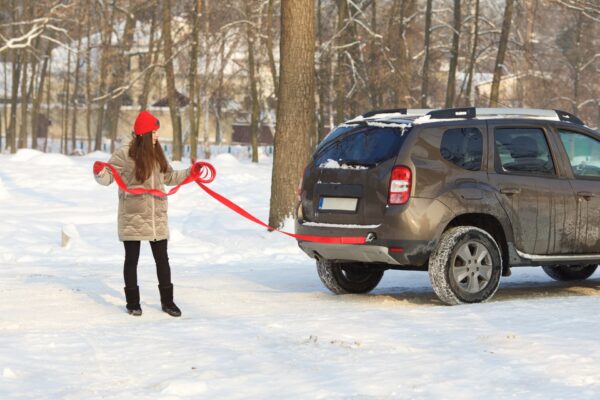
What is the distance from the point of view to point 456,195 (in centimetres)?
916

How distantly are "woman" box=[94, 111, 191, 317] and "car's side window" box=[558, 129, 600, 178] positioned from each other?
370cm

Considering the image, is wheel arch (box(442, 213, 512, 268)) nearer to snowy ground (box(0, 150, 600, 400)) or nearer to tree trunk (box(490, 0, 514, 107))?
snowy ground (box(0, 150, 600, 400))

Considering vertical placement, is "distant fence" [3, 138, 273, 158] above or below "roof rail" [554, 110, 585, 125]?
below

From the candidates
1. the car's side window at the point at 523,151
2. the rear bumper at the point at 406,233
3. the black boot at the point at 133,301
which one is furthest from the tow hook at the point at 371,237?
the black boot at the point at 133,301

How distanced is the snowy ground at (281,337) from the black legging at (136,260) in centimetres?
29

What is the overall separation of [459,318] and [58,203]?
15157mm

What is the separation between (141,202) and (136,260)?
52 cm

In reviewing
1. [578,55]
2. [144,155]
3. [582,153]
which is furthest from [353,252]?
[578,55]

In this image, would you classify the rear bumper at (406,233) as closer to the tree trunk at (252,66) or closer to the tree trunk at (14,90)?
the tree trunk at (252,66)

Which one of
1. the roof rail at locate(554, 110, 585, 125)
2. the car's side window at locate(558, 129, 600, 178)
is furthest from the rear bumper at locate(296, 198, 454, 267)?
the roof rail at locate(554, 110, 585, 125)

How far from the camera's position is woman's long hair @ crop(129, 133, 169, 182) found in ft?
29.0

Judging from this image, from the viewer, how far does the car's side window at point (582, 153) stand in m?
10.1

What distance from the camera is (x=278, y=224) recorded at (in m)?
15.8

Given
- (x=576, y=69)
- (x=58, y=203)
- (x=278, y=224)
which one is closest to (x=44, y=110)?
(x=576, y=69)
